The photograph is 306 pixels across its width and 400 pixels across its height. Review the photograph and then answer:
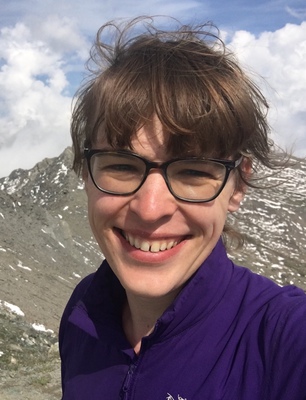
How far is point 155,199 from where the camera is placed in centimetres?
295

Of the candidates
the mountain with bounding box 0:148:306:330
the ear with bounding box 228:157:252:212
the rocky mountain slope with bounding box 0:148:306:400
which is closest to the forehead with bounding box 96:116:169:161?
the ear with bounding box 228:157:252:212

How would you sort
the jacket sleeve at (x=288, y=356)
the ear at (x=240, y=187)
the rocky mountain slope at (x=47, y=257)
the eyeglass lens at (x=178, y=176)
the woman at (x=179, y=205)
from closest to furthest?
the jacket sleeve at (x=288, y=356) → the woman at (x=179, y=205) → the eyeglass lens at (x=178, y=176) → the ear at (x=240, y=187) → the rocky mountain slope at (x=47, y=257)

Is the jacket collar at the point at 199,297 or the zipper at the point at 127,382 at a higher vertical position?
the jacket collar at the point at 199,297

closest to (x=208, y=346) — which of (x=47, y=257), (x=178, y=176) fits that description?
(x=178, y=176)

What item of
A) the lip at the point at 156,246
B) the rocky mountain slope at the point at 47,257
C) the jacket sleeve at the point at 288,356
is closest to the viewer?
the jacket sleeve at the point at 288,356

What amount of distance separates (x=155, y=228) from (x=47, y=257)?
1302 inches

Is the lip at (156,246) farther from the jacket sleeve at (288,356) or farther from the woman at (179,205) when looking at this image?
the jacket sleeve at (288,356)

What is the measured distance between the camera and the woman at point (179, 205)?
2863 millimetres

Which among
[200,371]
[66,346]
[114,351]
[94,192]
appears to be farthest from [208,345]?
[66,346]

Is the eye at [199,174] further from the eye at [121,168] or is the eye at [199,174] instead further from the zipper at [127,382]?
the zipper at [127,382]

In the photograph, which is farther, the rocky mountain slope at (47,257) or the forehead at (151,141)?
the rocky mountain slope at (47,257)

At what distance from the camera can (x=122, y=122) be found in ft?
9.83

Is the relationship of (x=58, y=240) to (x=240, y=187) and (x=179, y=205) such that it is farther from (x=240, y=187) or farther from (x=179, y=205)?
(x=179, y=205)

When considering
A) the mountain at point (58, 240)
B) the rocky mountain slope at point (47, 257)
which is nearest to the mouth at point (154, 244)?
the mountain at point (58, 240)
